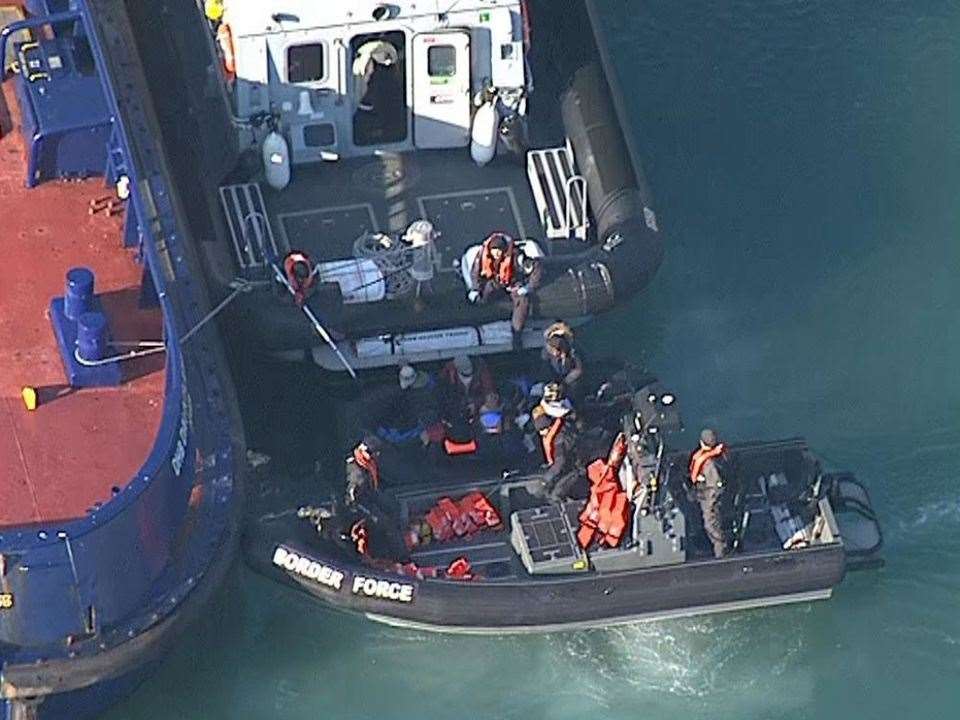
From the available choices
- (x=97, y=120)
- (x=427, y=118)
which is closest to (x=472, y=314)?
(x=427, y=118)

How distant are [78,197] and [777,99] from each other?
570 cm

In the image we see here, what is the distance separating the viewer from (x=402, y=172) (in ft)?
50.9

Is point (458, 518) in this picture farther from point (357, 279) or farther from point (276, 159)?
point (276, 159)

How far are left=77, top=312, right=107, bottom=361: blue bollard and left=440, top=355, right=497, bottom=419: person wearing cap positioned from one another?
2370 millimetres

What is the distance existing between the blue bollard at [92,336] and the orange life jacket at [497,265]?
271cm

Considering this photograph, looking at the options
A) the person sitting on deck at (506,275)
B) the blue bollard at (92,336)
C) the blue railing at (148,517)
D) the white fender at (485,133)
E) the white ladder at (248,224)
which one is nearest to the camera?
the blue railing at (148,517)

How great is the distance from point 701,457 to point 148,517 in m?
3.19

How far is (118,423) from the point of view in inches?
497

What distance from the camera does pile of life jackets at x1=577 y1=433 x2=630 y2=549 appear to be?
13664mm

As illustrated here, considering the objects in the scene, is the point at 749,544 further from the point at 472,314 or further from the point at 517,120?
the point at 517,120

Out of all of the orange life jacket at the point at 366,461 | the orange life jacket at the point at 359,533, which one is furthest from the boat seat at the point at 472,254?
the orange life jacket at the point at 359,533

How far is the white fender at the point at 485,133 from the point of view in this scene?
1537 centimetres

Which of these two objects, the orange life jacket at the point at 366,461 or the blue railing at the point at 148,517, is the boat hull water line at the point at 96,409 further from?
the orange life jacket at the point at 366,461

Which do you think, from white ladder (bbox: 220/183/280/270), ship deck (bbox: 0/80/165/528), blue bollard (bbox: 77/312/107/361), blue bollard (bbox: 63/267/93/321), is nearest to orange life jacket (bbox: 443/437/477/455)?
white ladder (bbox: 220/183/280/270)
